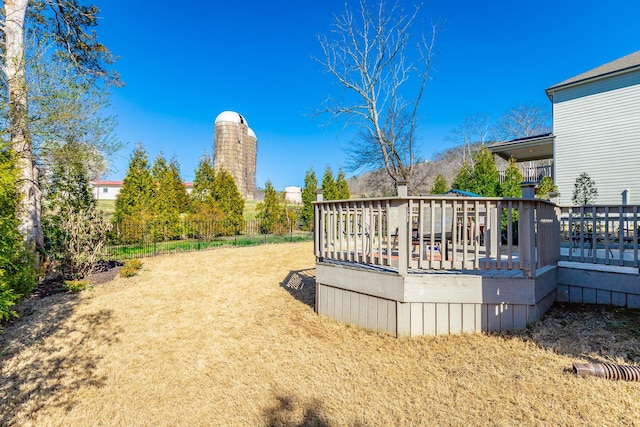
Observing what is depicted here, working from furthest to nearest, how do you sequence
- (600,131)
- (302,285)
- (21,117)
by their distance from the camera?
(600,131)
(302,285)
(21,117)

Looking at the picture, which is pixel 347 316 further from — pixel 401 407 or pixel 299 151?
pixel 299 151

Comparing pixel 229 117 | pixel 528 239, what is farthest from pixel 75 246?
pixel 229 117

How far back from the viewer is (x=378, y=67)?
44.5ft

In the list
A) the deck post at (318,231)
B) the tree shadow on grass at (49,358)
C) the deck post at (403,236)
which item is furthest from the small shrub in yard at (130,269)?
the deck post at (403,236)

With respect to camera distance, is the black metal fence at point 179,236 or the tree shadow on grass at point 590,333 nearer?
the tree shadow on grass at point 590,333

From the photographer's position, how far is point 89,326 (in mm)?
4250

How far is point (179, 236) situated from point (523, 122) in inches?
1171

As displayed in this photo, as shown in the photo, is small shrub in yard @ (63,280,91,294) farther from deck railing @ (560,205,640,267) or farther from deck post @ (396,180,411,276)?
deck railing @ (560,205,640,267)

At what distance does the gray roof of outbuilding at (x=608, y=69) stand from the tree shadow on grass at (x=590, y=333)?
11619mm

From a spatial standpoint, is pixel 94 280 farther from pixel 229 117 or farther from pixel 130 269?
pixel 229 117

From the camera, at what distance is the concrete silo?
29.0m

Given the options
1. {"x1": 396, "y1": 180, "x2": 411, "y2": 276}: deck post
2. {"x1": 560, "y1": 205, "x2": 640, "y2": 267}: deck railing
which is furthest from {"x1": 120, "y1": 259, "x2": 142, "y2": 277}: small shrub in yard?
{"x1": 560, "y1": 205, "x2": 640, "y2": 267}: deck railing

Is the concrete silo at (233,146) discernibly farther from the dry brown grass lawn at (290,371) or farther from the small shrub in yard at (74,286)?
the dry brown grass lawn at (290,371)

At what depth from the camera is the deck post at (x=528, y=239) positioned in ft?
11.5
